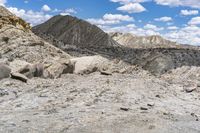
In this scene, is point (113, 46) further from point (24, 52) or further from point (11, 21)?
point (24, 52)

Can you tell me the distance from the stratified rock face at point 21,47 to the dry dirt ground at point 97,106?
2215 mm

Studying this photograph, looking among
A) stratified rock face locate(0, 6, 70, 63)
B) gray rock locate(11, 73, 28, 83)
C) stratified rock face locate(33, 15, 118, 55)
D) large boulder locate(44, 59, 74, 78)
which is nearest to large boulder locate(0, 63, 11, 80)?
gray rock locate(11, 73, 28, 83)

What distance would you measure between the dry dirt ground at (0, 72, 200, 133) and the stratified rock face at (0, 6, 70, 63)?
2.21 meters

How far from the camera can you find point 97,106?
12594mm

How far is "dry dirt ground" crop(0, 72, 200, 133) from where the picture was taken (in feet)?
36.3

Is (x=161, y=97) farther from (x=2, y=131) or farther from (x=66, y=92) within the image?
(x=2, y=131)

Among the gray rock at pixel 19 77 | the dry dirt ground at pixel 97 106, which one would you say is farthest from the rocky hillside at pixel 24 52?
the dry dirt ground at pixel 97 106

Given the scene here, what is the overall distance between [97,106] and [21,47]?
695cm

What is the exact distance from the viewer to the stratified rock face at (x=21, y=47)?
18056mm

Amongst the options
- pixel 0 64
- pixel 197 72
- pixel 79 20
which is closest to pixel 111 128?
pixel 0 64

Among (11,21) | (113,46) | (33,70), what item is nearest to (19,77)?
(33,70)

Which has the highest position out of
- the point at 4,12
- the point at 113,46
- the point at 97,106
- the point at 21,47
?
the point at 4,12

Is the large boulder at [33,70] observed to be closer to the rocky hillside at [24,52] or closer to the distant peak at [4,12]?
the rocky hillside at [24,52]

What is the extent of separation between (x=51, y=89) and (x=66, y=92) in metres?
0.64
